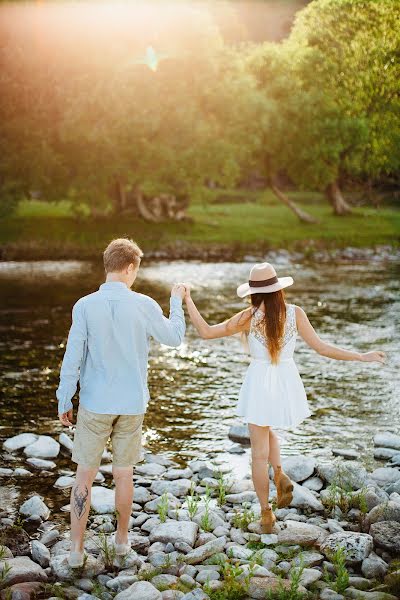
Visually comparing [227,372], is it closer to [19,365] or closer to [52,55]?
[19,365]

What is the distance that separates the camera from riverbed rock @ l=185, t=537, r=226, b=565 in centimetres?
610

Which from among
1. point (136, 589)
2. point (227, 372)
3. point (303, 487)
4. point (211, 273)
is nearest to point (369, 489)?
point (303, 487)

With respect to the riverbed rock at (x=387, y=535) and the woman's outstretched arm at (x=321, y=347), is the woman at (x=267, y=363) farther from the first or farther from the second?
the riverbed rock at (x=387, y=535)

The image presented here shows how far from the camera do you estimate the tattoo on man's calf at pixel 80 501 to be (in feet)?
19.4

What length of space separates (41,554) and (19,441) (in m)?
3.20

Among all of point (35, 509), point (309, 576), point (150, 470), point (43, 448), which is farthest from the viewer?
point (43, 448)

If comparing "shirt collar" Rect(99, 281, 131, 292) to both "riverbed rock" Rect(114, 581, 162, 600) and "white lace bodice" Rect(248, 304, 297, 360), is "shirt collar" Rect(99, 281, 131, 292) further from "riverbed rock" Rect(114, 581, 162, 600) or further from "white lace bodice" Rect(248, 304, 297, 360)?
"riverbed rock" Rect(114, 581, 162, 600)

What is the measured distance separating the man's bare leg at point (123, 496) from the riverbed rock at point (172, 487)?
1.58 m

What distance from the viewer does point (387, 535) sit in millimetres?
6250

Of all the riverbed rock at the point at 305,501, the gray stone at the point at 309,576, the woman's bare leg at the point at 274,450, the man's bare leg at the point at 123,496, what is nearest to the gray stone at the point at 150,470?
the riverbed rock at the point at 305,501

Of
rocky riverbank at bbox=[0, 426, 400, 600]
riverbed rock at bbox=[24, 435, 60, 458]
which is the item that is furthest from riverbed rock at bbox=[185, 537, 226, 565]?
riverbed rock at bbox=[24, 435, 60, 458]

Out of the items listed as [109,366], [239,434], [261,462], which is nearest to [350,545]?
[261,462]

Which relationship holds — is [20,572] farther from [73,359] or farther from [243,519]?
[243,519]

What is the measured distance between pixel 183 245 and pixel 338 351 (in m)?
27.6
